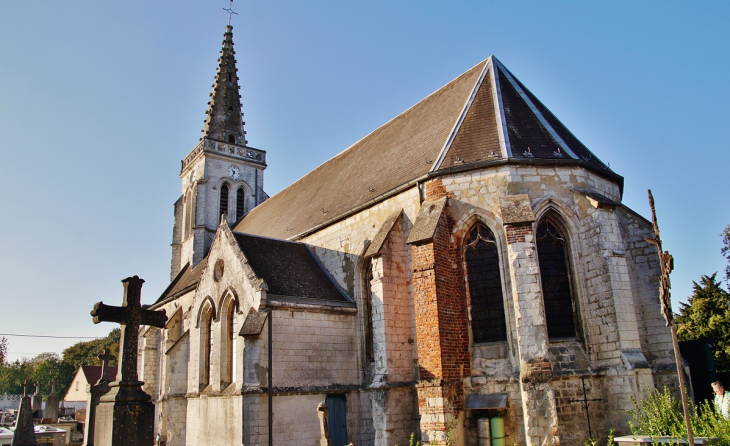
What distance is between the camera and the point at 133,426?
24.9 feet

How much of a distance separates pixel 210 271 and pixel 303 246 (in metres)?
3.09

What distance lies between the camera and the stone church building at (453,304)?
10.9 metres

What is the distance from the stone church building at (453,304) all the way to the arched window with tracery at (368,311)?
0.05m

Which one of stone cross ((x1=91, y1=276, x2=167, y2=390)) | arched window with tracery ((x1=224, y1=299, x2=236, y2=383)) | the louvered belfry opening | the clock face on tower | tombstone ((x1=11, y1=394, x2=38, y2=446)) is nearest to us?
stone cross ((x1=91, y1=276, x2=167, y2=390))

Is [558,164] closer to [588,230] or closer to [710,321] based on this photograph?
[588,230]

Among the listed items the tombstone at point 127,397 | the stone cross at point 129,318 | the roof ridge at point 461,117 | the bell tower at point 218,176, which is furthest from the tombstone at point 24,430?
the bell tower at point 218,176

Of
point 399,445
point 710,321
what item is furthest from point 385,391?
point 710,321

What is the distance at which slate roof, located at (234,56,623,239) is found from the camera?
12938mm

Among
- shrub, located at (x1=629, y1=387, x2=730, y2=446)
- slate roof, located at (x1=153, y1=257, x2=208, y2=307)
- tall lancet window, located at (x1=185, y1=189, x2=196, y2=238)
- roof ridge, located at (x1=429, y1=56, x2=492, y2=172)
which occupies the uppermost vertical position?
tall lancet window, located at (x1=185, y1=189, x2=196, y2=238)

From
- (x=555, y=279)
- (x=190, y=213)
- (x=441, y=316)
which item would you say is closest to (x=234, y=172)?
(x=190, y=213)

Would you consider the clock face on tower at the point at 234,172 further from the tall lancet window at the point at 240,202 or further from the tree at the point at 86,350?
the tree at the point at 86,350

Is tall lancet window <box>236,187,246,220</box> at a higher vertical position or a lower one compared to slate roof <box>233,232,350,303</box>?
higher

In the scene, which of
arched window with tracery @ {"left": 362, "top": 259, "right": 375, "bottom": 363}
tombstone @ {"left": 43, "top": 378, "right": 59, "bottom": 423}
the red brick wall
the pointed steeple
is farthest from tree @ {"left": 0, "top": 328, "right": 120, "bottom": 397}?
the red brick wall

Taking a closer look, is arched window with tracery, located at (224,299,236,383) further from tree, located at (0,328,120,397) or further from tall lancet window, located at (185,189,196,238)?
tree, located at (0,328,120,397)
